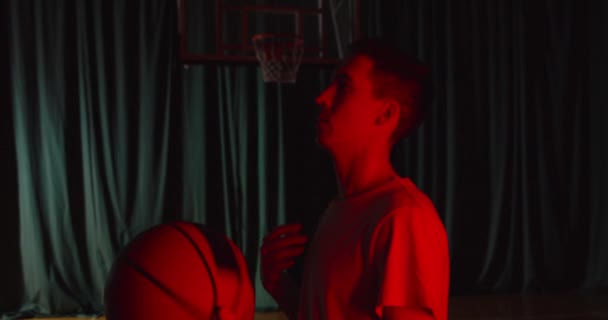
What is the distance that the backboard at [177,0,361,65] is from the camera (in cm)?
327

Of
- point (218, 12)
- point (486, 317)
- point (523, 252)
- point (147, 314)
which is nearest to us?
point (147, 314)

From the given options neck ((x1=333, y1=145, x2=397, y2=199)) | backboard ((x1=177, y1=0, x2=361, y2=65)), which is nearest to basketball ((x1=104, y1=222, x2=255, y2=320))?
neck ((x1=333, y1=145, x2=397, y2=199))

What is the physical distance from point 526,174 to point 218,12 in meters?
2.82

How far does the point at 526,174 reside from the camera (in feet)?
15.2

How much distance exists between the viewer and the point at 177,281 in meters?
0.78

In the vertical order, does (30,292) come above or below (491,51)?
below

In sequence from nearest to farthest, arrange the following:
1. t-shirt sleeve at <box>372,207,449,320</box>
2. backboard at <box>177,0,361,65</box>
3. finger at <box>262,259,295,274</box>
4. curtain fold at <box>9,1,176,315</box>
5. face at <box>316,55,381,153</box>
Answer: t-shirt sleeve at <box>372,207,449,320</box> < face at <box>316,55,381,153</box> < finger at <box>262,259,295,274</box> < backboard at <box>177,0,361,65</box> < curtain fold at <box>9,1,176,315</box>

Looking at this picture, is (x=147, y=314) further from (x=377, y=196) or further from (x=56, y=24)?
(x=56, y=24)

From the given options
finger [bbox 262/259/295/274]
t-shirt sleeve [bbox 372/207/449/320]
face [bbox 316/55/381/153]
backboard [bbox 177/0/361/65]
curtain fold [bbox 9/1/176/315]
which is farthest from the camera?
curtain fold [bbox 9/1/176/315]

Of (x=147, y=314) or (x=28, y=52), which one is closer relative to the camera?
(x=147, y=314)

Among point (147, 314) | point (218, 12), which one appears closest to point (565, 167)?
point (218, 12)

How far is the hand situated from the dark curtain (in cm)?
284

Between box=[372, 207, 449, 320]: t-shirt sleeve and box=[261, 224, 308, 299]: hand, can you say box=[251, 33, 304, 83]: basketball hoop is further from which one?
box=[372, 207, 449, 320]: t-shirt sleeve

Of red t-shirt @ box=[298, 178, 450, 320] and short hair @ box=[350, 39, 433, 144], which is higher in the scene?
short hair @ box=[350, 39, 433, 144]
